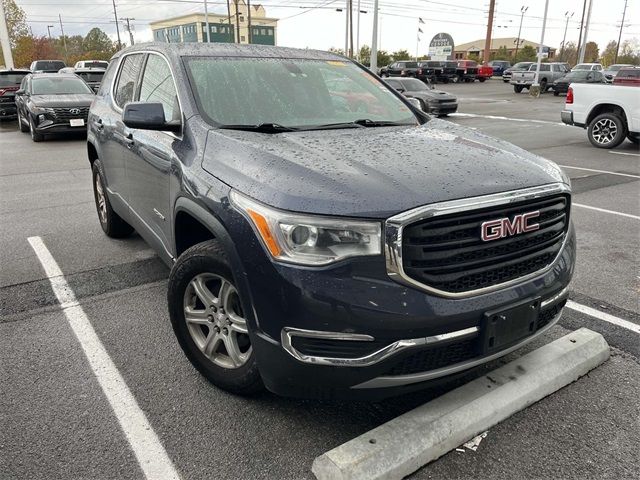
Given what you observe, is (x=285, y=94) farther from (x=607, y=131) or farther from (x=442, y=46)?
(x=442, y=46)

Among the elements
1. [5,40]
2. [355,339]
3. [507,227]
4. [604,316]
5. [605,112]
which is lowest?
[604,316]

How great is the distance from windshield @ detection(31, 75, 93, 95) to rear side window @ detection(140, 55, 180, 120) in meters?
11.3

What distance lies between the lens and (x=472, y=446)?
8.00 feet

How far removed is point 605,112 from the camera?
37.9ft

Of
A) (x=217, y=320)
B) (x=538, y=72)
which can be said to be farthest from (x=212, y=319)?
(x=538, y=72)

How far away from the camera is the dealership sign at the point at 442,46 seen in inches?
2079

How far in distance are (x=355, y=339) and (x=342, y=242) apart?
0.39 metres

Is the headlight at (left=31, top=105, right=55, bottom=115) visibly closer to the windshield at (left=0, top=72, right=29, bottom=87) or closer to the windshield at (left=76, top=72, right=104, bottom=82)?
the windshield at (left=0, top=72, right=29, bottom=87)

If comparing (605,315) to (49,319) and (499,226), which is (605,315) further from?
(49,319)

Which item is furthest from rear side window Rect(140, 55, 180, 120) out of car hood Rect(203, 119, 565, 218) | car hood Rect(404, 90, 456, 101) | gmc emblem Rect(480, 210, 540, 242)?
car hood Rect(404, 90, 456, 101)

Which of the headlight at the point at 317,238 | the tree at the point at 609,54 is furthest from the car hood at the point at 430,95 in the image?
the tree at the point at 609,54

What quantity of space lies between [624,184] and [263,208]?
8.01 metres

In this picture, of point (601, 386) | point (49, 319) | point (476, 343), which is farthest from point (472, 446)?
point (49, 319)

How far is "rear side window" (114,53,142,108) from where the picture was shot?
4.23 meters
